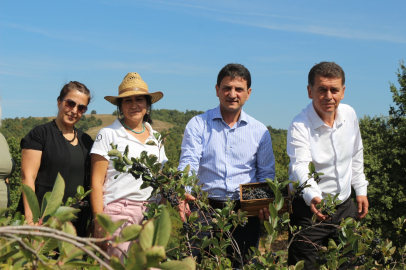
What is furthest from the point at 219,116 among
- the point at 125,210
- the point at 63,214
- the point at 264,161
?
the point at 63,214

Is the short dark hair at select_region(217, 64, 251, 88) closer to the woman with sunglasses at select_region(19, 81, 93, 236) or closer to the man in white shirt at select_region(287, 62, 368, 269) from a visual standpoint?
the man in white shirt at select_region(287, 62, 368, 269)

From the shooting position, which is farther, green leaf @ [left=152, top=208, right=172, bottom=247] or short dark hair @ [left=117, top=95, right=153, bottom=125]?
short dark hair @ [left=117, top=95, right=153, bottom=125]

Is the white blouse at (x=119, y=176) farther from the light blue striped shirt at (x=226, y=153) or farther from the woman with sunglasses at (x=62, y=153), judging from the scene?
the light blue striped shirt at (x=226, y=153)

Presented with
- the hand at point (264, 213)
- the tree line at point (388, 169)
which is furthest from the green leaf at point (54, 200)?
the tree line at point (388, 169)

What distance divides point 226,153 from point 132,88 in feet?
3.75

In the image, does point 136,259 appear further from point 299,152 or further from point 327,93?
point 327,93

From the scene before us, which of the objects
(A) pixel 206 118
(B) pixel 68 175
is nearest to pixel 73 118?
(B) pixel 68 175

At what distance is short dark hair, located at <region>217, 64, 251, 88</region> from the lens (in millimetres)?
3656

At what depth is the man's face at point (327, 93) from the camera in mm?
3311

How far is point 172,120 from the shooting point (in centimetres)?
10712

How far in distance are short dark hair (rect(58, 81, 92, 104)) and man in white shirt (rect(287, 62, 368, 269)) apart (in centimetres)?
208

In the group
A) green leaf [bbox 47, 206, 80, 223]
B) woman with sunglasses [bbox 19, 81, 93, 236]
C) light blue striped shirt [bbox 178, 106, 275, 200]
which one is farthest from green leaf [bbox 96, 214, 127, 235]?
woman with sunglasses [bbox 19, 81, 93, 236]

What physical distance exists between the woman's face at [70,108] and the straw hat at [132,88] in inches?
11.4

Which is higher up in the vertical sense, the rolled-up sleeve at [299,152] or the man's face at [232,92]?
the man's face at [232,92]
